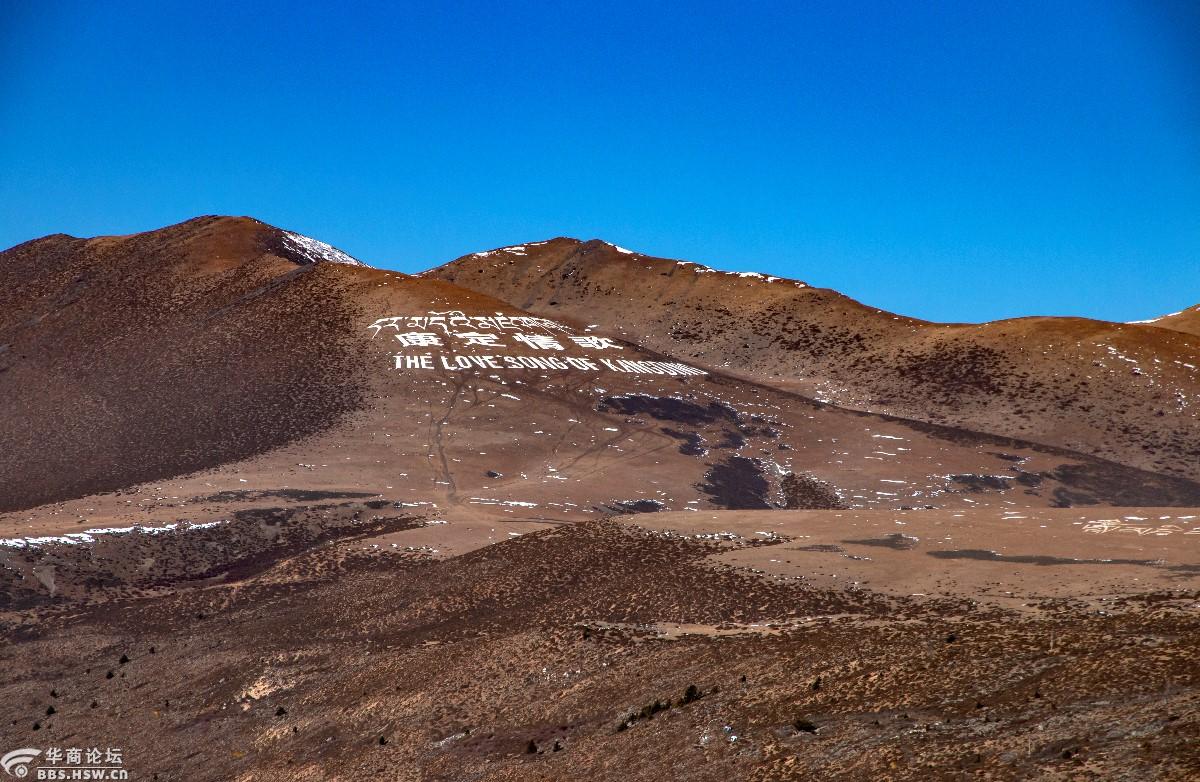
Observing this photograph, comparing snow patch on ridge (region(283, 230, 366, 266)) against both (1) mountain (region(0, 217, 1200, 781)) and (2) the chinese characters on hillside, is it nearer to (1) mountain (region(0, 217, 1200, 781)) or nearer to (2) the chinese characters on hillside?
(1) mountain (region(0, 217, 1200, 781))

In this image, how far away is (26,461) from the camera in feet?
196

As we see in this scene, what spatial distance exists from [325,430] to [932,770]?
54.3m

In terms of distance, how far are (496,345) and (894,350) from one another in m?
35.2

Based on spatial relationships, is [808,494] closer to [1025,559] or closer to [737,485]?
[737,485]

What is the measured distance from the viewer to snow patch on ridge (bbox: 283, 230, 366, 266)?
109875mm

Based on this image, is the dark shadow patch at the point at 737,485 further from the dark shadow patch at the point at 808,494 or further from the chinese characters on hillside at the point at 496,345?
Result: the chinese characters on hillside at the point at 496,345

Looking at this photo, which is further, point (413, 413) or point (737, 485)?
point (413, 413)

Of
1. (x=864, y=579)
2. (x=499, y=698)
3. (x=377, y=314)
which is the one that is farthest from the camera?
(x=377, y=314)

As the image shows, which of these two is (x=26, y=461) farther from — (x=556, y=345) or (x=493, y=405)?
(x=556, y=345)

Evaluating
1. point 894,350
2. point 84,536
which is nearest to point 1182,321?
point 894,350

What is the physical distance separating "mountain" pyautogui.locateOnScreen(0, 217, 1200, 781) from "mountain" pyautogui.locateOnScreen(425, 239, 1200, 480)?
1.60 ft

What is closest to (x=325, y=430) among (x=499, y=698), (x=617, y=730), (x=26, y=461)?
(x=26, y=461)

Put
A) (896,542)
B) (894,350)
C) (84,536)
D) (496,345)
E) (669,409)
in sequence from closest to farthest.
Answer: (896,542) < (84,536) < (669,409) < (496,345) < (894,350)

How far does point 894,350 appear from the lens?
88.8 meters
